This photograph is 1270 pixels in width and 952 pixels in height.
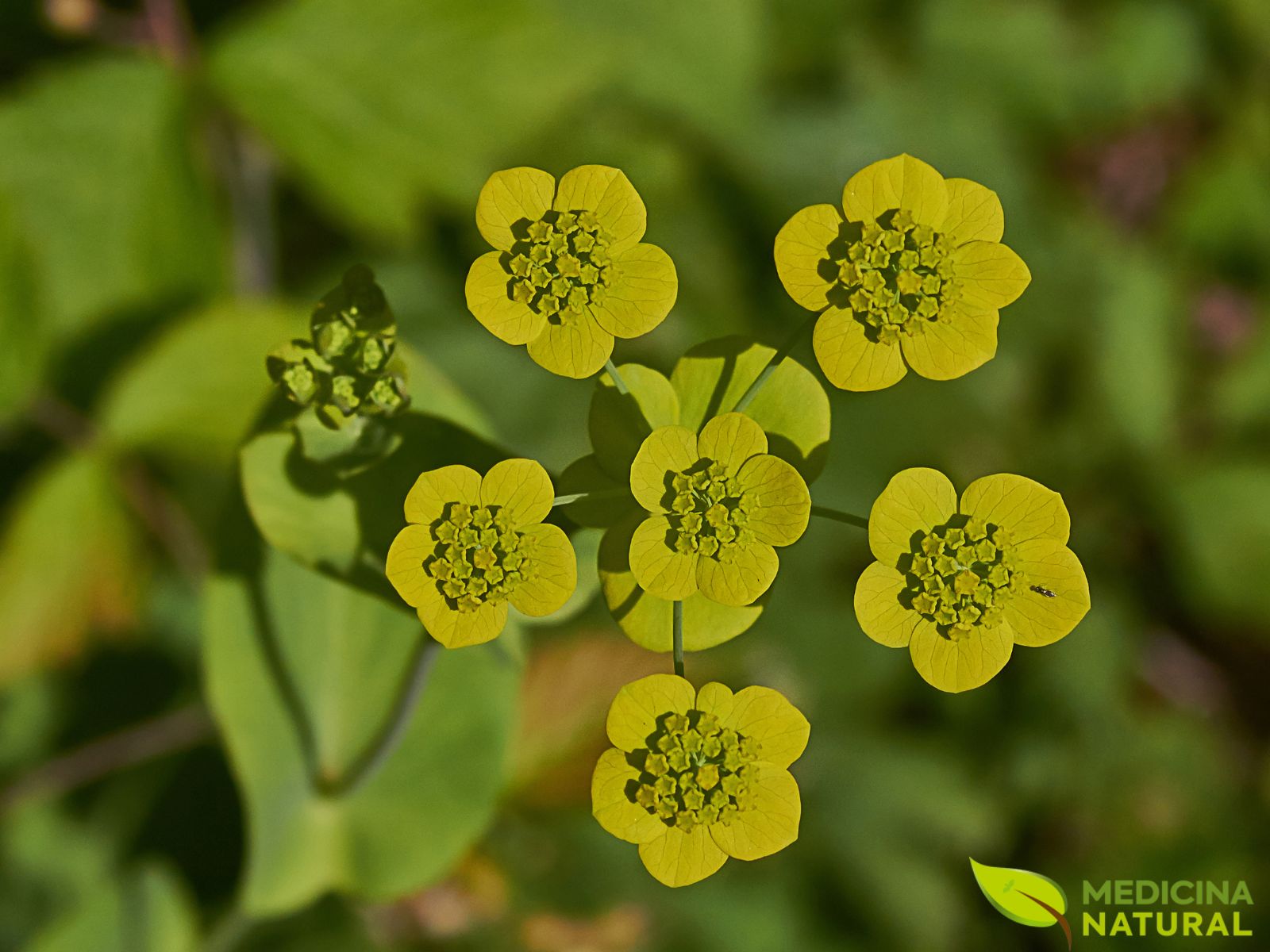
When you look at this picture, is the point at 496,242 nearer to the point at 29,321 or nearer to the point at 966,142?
the point at 29,321

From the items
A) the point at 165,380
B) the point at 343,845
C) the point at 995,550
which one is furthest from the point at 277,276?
the point at 995,550

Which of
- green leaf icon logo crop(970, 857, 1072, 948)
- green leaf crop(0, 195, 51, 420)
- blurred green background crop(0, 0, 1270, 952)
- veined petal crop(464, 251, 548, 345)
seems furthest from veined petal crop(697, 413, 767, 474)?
green leaf crop(0, 195, 51, 420)

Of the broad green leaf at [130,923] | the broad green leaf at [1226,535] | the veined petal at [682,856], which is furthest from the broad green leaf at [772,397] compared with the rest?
→ the broad green leaf at [1226,535]

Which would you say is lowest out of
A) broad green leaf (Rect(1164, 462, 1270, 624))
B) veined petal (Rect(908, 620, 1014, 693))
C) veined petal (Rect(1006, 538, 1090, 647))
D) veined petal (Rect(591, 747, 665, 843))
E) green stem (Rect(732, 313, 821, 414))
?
broad green leaf (Rect(1164, 462, 1270, 624))

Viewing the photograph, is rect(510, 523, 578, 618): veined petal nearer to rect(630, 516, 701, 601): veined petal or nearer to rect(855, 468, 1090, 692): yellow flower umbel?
rect(630, 516, 701, 601): veined petal

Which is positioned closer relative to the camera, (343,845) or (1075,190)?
(343,845)

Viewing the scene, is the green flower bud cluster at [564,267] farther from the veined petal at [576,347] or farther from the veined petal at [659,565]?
the veined petal at [659,565]

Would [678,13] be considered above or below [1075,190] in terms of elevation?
above
